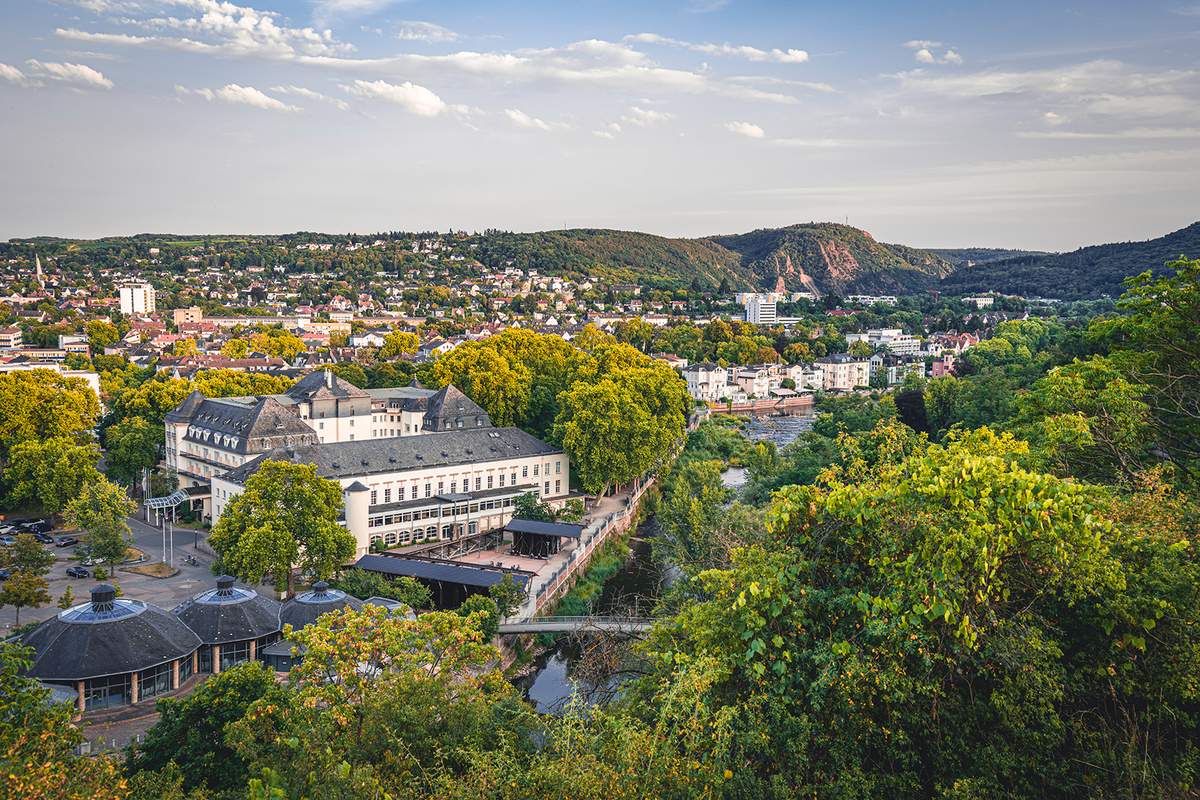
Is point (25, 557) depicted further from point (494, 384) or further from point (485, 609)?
point (494, 384)

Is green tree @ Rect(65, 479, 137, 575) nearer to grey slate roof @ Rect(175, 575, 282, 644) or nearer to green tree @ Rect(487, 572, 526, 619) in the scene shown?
grey slate roof @ Rect(175, 575, 282, 644)

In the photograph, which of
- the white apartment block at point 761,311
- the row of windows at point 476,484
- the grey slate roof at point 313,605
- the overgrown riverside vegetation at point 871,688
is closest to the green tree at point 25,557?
the grey slate roof at point 313,605

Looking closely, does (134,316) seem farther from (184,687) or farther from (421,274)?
(184,687)

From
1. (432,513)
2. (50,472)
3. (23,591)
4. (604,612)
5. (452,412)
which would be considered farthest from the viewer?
(452,412)

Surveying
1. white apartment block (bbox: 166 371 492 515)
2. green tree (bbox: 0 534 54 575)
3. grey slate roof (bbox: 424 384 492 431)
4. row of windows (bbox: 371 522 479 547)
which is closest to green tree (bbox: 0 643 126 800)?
green tree (bbox: 0 534 54 575)

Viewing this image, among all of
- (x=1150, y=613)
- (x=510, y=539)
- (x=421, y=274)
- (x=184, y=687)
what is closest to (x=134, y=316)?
(x=421, y=274)

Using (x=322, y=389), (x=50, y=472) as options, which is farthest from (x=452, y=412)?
(x=50, y=472)
